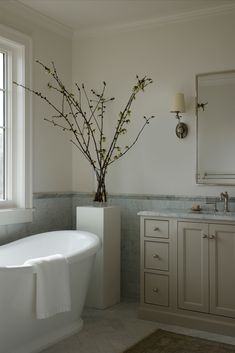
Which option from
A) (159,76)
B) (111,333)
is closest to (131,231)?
(111,333)

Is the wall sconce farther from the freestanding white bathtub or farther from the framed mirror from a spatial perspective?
the freestanding white bathtub

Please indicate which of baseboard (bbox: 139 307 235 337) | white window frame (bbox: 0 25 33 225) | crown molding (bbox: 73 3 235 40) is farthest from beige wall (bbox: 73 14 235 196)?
baseboard (bbox: 139 307 235 337)

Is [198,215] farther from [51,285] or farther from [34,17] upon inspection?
[34,17]

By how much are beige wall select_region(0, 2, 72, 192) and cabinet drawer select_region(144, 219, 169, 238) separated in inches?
44.3

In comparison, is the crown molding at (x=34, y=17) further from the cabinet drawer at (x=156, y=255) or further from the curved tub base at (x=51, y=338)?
the curved tub base at (x=51, y=338)

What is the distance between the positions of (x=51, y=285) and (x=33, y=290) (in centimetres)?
13

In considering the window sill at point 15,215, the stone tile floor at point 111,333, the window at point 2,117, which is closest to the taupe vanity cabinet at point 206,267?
the stone tile floor at point 111,333

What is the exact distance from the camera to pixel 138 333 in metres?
3.38

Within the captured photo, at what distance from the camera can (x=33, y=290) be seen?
280 cm

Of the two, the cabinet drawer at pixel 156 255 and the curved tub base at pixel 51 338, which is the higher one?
the cabinet drawer at pixel 156 255

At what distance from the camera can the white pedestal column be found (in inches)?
155

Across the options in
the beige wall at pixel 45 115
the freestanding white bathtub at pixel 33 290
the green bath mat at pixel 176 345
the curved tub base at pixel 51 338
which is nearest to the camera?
the freestanding white bathtub at pixel 33 290

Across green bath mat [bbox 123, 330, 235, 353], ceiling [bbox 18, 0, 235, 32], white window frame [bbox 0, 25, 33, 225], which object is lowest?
green bath mat [bbox 123, 330, 235, 353]

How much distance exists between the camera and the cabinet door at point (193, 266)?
343 centimetres
